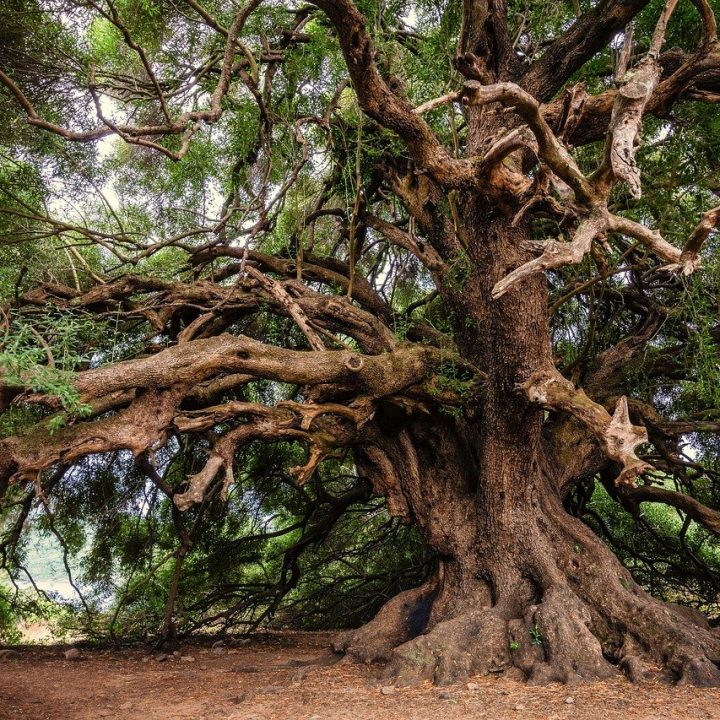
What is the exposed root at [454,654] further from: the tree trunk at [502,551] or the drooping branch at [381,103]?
the drooping branch at [381,103]

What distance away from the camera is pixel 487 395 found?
5.66 m

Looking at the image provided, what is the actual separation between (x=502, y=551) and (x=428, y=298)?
3.04m

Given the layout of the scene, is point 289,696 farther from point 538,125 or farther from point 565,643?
point 538,125

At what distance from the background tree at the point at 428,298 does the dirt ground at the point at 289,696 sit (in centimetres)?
35

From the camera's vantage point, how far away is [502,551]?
5.64 meters

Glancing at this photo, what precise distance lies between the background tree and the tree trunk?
0.02 metres

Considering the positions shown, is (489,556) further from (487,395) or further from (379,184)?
(379,184)

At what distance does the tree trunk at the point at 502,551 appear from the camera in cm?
478

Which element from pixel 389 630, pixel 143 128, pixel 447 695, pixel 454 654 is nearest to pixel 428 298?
pixel 389 630

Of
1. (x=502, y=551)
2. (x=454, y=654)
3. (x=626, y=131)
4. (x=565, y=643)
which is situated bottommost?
(x=454, y=654)

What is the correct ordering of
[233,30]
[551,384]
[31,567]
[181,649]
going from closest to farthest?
[233,30], [551,384], [181,649], [31,567]

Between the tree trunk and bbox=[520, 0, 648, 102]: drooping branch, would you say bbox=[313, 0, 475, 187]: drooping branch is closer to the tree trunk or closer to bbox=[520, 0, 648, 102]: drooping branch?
the tree trunk

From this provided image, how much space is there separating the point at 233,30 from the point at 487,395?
3439 millimetres

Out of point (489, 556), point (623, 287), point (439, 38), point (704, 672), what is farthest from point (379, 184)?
point (704, 672)
